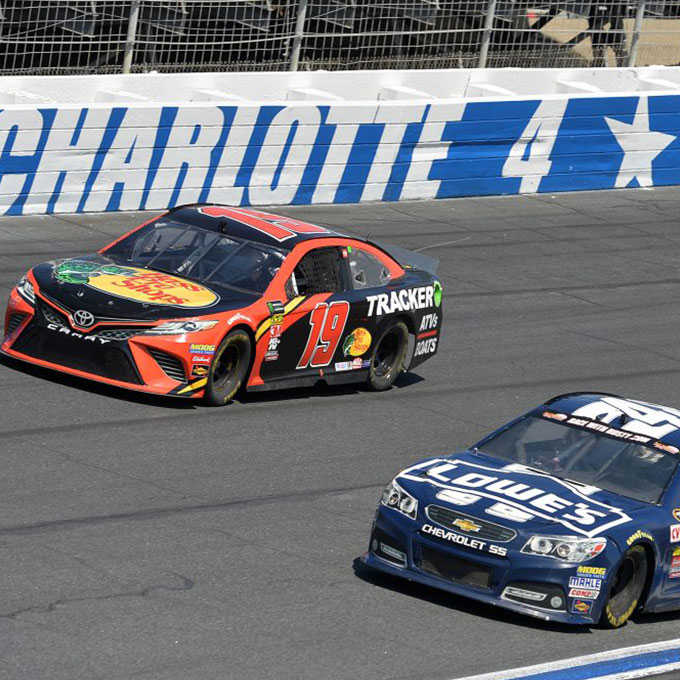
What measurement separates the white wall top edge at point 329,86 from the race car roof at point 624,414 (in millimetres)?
10206

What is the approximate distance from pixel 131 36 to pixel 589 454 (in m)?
13.6

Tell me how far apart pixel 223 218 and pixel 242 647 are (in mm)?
6023

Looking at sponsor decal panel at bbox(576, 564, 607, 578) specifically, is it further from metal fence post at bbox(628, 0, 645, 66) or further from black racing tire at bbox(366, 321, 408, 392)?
metal fence post at bbox(628, 0, 645, 66)

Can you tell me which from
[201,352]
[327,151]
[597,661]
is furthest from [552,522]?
[327,151]

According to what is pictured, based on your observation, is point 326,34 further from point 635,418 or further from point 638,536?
point 638,536

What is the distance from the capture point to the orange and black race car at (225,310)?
1118cm

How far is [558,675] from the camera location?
7184 millimetres

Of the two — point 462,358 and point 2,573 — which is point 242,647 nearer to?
point 2,573

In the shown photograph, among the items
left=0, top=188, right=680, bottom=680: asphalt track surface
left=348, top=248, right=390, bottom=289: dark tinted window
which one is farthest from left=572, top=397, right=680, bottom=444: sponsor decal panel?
left=348, top=248, right=390, bottom=289: dark tinted window

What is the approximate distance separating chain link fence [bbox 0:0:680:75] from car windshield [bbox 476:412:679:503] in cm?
1257

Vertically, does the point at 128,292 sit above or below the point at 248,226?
below

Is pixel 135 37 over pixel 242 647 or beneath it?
over

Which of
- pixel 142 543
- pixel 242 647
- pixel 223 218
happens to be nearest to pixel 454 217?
pixel 223 218

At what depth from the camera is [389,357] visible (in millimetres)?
13297
